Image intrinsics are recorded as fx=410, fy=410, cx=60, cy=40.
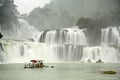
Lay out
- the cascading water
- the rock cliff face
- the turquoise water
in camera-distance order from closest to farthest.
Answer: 1. the turquoise water
2. the cascading water
3. the rock cliff face

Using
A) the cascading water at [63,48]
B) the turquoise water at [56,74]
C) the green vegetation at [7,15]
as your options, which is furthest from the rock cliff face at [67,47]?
the turquoise water at [56,74]

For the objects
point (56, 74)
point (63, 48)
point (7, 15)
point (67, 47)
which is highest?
point (7, 15)

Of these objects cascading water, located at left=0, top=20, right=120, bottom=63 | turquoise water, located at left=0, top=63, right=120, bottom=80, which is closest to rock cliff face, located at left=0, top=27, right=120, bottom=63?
cascading water, located at left=0, top=20, right=120, bottom=63

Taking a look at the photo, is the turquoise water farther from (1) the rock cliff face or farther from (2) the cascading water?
(2) the cascading water

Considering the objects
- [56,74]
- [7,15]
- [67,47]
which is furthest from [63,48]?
[56,74]

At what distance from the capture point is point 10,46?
332 ft

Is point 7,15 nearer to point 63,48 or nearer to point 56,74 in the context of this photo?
point 63,48

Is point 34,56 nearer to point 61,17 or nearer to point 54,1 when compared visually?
point 61,17

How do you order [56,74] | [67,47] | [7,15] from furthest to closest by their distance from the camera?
[7,15]
[67,47]
[56,74]

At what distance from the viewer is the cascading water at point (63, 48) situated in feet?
336

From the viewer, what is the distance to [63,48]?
363ft

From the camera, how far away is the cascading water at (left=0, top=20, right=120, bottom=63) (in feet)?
336

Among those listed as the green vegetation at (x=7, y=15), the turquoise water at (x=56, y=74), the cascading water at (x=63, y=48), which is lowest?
the turquoise water at (x=56, y=74)

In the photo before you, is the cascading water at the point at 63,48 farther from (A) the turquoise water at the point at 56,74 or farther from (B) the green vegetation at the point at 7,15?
(A) the turquoise water at the point at 56,74
